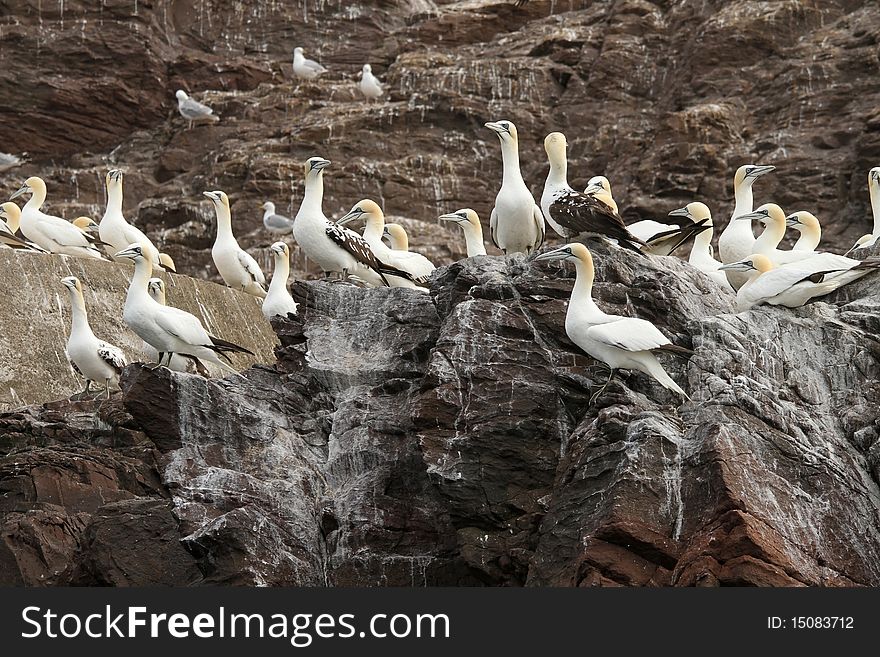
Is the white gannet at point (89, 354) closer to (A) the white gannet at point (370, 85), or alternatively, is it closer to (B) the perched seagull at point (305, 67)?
(A) the white gannet at point (370, 85)

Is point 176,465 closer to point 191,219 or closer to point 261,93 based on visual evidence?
point 191,219

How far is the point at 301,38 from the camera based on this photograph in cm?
4019

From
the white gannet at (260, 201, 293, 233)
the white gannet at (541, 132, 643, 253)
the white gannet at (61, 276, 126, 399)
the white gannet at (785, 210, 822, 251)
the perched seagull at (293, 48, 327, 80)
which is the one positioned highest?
the perched seagull at (293, 48, 327, 80)

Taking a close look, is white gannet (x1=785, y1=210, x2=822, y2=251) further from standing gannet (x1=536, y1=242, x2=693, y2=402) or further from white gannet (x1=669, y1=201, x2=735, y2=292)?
standing gannet (x1=536, y1=242, x2=693, y2=402)

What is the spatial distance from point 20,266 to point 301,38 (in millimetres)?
22179

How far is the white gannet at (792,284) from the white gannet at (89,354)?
6.95 metres

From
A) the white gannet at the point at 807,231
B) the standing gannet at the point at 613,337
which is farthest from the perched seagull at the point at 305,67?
the standing gannet at the point at 613,337

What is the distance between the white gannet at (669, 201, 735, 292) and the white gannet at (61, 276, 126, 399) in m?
6.84

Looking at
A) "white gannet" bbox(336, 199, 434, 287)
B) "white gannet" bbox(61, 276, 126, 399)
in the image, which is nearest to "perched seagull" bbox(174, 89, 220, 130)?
"white gannet" bbox(336, 199, 434, 287)

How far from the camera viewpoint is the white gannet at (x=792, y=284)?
15.0 meters

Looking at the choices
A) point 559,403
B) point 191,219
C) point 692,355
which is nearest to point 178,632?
point 559,403

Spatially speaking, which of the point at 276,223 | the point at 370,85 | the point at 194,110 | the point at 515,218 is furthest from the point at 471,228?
the point at 194,110

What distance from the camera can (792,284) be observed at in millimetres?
14992

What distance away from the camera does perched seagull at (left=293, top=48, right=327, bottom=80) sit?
36562mm
